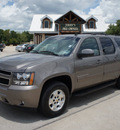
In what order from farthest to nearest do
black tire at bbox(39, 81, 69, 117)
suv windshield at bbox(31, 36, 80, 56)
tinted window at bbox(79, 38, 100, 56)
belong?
tinted window at bbox(79, 38, 100, 56)
suv windshield at bbox(31, 36, 80, 56)
black tire at bbox(39, 81, 69, 117)

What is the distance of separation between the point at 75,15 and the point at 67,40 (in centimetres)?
2748

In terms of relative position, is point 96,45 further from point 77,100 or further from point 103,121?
point 103,121

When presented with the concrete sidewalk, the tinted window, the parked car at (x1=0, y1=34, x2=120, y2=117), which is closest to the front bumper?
the parked car at (x1=0, y1=34, x2=120, y2=117)

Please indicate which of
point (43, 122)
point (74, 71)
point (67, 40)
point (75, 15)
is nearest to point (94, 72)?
point (74, 71)

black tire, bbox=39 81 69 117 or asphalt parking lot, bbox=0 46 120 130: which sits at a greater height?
black tire, bbox=39 81 69 117

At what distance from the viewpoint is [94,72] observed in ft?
15.2

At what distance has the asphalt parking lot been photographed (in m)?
3.46

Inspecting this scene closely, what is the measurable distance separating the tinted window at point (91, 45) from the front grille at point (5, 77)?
1.92 metres

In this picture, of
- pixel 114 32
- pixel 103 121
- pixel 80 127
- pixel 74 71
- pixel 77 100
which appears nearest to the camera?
pixel 80 127

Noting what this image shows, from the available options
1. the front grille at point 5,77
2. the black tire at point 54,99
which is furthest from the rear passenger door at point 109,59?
the front grille at point 5,77

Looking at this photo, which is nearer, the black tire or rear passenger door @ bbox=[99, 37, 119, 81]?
the black tire

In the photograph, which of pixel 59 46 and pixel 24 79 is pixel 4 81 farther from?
pixel 59 46

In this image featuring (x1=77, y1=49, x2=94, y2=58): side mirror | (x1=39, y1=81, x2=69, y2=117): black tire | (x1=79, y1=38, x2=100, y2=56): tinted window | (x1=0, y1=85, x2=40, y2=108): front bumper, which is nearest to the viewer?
(x1=0, y1=85, x2=40, y2=108): front bumper

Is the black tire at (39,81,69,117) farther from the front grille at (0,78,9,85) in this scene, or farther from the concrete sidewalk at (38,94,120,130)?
the front grille at (0,78,9,85)
